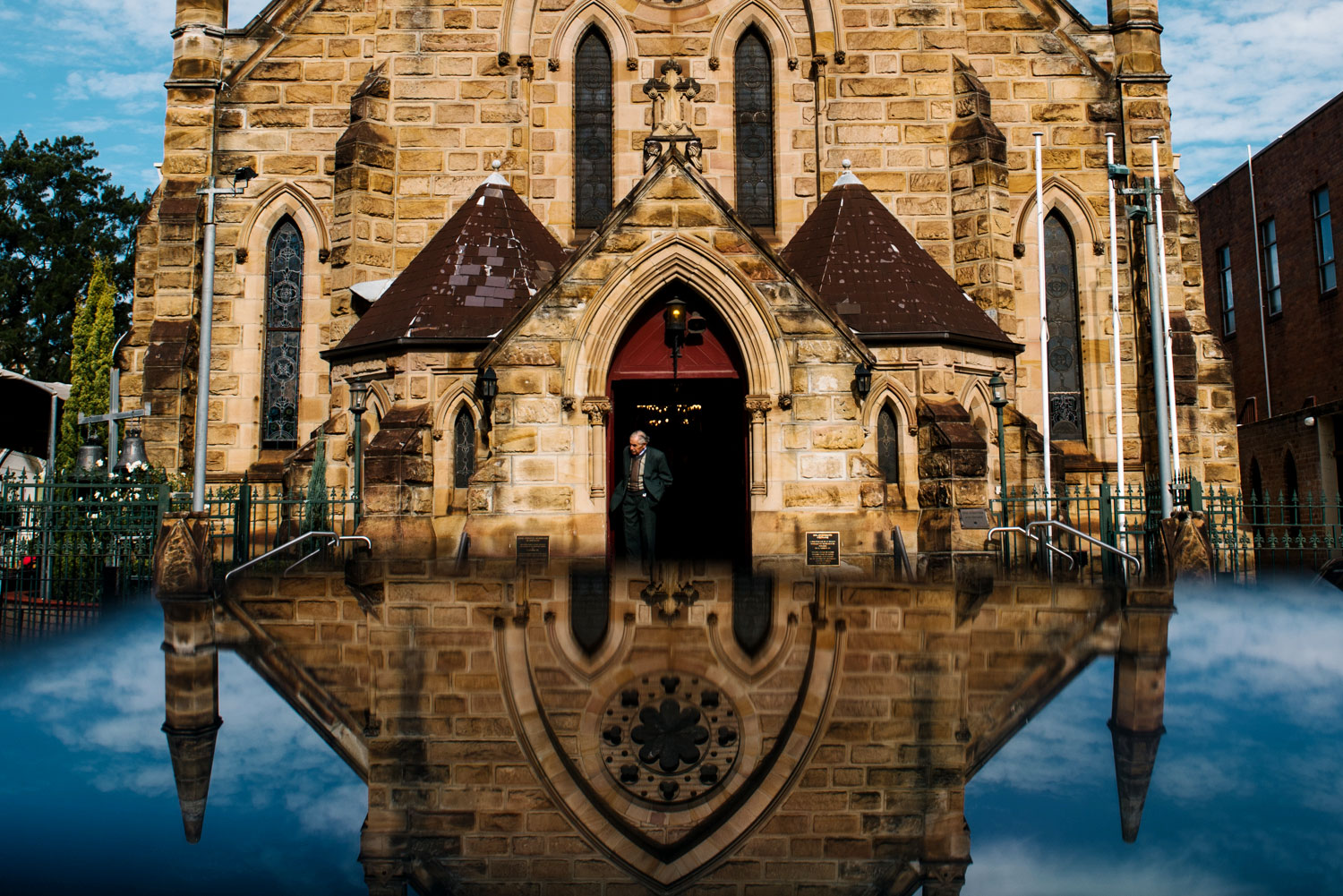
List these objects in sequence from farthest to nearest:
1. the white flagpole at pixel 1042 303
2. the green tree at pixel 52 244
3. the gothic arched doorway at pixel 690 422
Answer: the green tree at pixel 52 244 < the white flagpole at pixel 1042 303 < the gothic arched doorway at pixel 690 422

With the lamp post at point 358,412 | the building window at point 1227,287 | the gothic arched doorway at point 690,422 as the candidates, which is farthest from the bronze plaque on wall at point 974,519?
the building window at point 1227,287

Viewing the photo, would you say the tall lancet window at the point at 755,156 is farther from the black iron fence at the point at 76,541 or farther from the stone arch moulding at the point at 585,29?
the black iron fence at the point at 76,541

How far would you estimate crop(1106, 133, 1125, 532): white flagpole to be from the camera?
17.8m

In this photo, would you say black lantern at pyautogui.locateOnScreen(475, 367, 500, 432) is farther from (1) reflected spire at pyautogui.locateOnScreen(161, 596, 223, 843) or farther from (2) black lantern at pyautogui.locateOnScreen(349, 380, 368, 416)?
(1) reflected spire at pyautogui.locateOnScreen(161, 596, 223, 843)

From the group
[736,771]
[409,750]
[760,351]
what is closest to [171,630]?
[409,750]

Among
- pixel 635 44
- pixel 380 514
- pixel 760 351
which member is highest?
pixel 635 44

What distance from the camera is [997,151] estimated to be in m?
18.3

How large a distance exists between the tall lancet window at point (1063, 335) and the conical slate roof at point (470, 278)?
28.5ft

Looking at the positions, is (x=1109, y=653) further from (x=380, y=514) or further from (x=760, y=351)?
(x=380, y=514)

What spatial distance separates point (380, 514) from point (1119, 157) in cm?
1389

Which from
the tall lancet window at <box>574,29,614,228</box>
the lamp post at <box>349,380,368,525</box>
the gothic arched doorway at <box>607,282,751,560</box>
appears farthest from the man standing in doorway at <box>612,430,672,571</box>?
the tall lancet window at <box>574,29,614,228</box>

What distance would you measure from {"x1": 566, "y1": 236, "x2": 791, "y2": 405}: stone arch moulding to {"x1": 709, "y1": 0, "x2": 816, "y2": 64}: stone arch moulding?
6375 mm

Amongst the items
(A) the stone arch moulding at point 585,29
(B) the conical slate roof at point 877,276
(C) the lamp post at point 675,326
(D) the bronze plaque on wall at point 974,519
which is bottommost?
(D) the bronze plaque on wall at point 974,519

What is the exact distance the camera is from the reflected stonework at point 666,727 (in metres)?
3.69
